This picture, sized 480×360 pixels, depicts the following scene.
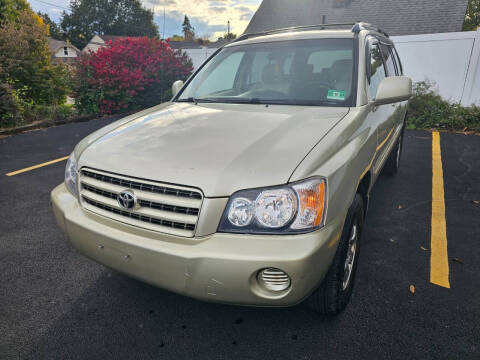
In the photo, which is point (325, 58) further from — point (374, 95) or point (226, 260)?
point (226, 260)

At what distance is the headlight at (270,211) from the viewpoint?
5.35 ft

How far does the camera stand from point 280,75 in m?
2.90

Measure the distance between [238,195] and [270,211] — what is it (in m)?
0.17

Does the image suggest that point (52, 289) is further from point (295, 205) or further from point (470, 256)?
point (470, 256)

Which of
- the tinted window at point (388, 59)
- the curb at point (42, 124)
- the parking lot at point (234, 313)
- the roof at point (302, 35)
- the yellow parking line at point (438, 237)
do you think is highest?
the roof at point (302, 35)

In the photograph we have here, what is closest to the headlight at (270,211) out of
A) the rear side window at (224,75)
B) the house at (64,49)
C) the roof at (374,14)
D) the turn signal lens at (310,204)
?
the turn signal lens at (310,204)

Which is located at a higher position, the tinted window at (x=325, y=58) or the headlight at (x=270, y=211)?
the tinted window at (x=325, y=58)

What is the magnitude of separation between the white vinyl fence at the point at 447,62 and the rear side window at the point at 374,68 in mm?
6637

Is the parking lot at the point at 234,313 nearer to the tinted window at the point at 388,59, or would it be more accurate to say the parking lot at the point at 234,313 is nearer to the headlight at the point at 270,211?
the headlight at the point at 270,211

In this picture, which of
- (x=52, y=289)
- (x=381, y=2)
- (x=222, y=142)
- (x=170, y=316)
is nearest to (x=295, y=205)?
(x=222, y=142)

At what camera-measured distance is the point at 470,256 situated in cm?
283

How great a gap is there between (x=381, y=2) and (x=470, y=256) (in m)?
20.6

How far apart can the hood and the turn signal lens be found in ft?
0.36

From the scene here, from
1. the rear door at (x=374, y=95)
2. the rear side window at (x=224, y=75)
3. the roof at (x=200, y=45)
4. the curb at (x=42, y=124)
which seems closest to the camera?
the rear door at (x=374, y=95)
